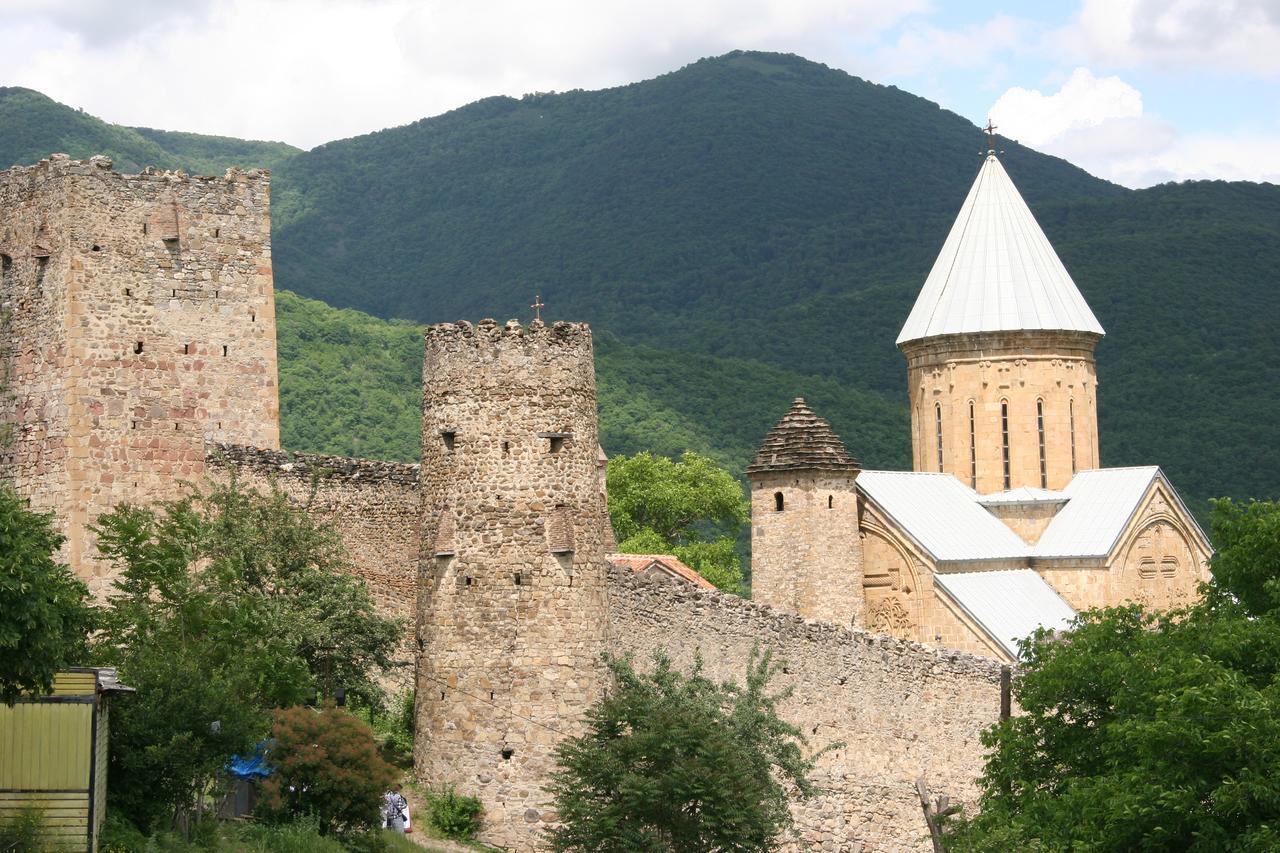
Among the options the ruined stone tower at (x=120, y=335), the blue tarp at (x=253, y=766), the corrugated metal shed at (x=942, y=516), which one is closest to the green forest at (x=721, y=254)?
the corrugated metal shed at (x=942, y=516)

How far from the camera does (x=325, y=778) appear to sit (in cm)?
1798

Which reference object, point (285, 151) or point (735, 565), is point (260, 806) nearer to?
point (735, 565)

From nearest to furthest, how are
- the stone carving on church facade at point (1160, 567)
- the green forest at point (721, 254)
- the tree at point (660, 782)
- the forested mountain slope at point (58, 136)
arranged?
the tree at point (660, 782), the stone carving on church facade at point (1160, 567), the green forest at point (721, 254), the forested mountain slope at point (58, 136)

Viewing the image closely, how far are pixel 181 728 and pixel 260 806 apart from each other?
165 centimetres

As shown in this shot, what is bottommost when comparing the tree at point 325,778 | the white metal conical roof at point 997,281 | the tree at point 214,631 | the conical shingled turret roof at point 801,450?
the tree at point 325,778

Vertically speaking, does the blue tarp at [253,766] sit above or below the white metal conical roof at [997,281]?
below

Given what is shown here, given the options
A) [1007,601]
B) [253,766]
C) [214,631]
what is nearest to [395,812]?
[253,766]

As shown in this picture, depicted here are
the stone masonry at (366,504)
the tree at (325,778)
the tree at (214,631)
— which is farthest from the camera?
the stone masonry at (366,504)

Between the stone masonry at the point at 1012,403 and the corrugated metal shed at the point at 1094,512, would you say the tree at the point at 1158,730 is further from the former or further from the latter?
the stone masonry at the point at 1012,403

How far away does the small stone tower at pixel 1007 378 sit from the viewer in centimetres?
3017

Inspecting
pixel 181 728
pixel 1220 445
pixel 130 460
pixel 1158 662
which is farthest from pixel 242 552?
pixel 1220 445

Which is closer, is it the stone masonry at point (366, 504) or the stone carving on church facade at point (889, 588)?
the stone masonry at point (366, 504)

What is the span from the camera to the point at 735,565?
132ft

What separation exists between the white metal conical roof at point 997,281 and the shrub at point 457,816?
46.4ft
